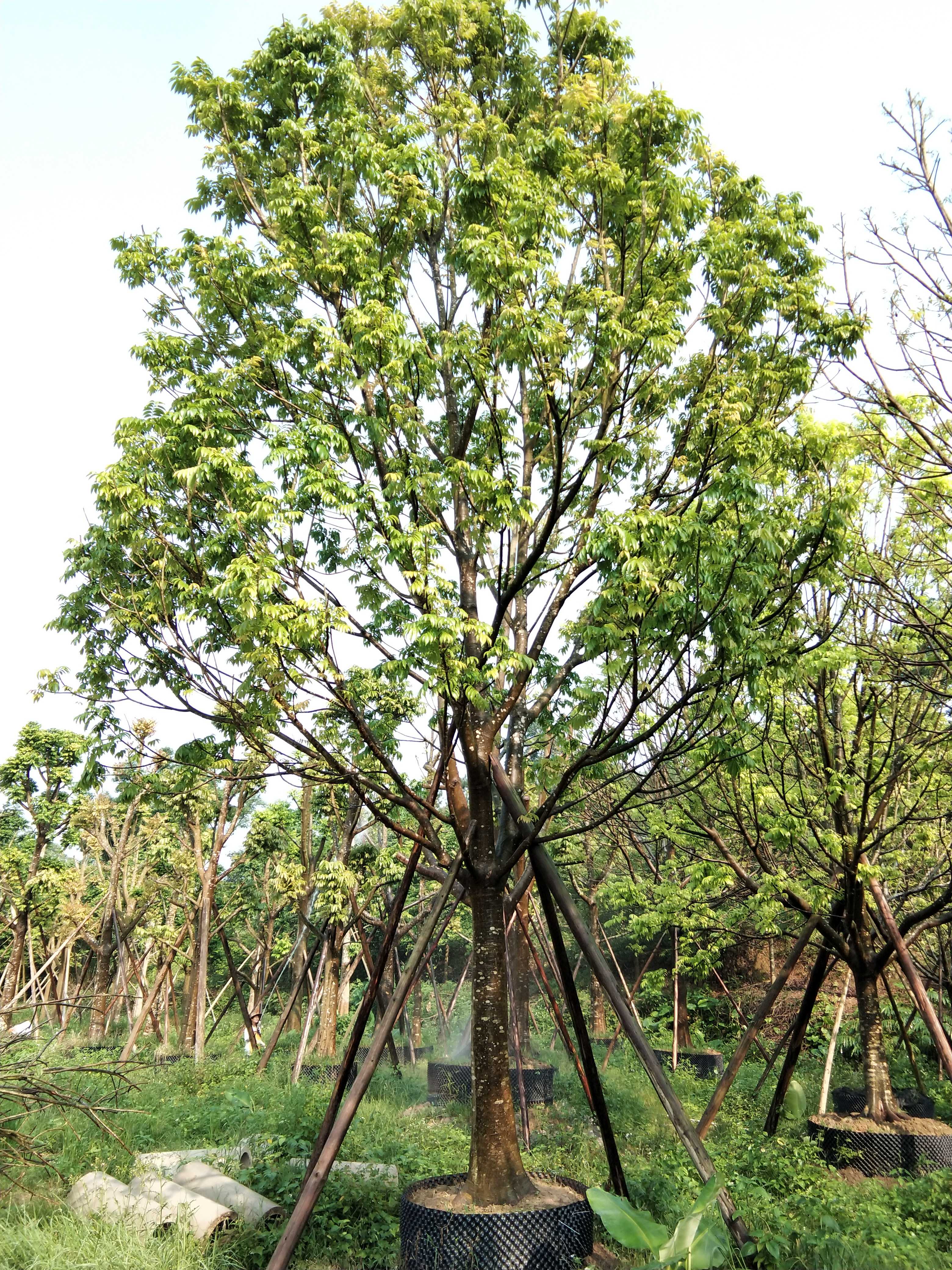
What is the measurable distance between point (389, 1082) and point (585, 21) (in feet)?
53.6

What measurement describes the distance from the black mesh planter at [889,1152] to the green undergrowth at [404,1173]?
0.48 m

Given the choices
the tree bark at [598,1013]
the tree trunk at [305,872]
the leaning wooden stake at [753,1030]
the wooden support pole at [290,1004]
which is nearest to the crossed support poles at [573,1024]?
the leaning wooden stake at [753,1030]

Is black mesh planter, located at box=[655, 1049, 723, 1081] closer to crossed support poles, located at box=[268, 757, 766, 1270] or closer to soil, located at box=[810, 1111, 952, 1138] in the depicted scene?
soil, located at box=[810, 1111, 952, 1138]

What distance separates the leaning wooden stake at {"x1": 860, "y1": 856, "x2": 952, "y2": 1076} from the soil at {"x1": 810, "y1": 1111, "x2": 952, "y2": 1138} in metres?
0.99

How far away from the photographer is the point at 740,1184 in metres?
7.84

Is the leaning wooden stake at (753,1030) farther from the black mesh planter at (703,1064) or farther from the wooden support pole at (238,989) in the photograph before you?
the wooden support pole at (238,989)

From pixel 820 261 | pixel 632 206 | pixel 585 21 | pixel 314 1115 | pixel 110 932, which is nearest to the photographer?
pixel 632 206

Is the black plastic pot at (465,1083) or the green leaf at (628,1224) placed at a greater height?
the green leaf at (628,1224)

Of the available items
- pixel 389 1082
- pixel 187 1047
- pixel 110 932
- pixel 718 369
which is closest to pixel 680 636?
pixel 718 369

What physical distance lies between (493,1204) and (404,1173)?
2.29 m

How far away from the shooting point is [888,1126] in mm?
10555

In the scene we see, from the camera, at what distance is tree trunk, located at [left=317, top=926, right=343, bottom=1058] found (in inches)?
691

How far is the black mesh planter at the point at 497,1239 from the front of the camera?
6.53 metres

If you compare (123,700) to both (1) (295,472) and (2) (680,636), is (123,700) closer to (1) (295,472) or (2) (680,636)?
(1) (295,472)
